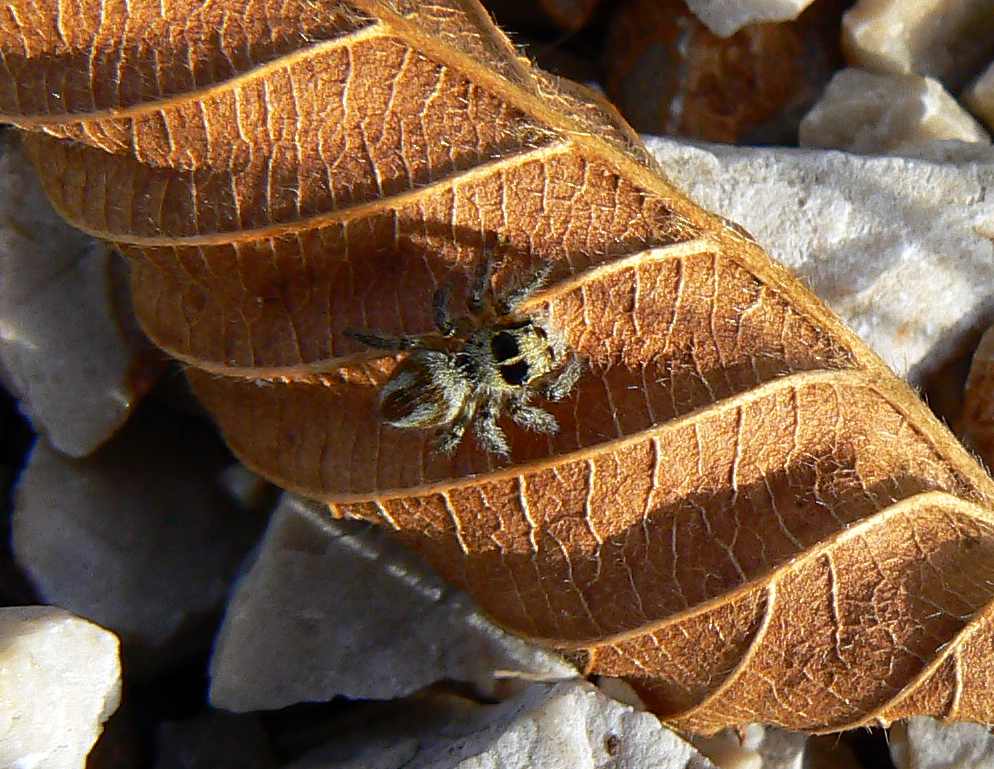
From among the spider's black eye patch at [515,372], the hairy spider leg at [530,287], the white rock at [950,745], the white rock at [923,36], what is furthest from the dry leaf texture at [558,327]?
the white rock at [923,36]

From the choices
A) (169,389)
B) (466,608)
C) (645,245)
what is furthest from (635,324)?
(169,389)

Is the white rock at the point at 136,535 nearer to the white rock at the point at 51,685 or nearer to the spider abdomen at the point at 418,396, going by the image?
the white rock at the point at 51,685

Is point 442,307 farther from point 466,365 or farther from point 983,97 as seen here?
point 983,97

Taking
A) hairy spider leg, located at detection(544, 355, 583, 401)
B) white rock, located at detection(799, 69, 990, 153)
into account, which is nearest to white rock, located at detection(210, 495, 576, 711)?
hairy spider leg, located at detection(544, 355, 583, 401)

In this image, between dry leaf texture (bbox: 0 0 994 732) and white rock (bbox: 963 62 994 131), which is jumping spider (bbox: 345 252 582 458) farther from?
white rock (bbox: 963 62 994 131)

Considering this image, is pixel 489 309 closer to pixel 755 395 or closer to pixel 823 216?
pixel 755 395

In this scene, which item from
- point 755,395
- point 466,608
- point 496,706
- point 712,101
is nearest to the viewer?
point 755,395

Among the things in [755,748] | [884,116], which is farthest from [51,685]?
[884,116]
